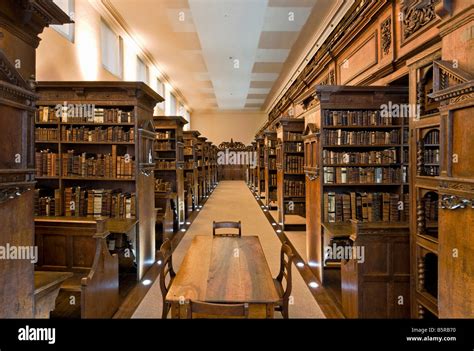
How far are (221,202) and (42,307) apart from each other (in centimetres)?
847

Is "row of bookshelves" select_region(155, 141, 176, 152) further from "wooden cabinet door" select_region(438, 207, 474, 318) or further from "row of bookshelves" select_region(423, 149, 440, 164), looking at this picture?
"wooden cabinet door" select_region(438, 207, 474, 318)

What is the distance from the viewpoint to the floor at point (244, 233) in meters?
3.09

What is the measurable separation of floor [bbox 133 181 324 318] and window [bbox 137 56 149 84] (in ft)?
14.3

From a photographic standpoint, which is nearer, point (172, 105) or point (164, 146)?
point (164, 146)

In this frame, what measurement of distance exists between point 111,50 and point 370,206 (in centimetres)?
627

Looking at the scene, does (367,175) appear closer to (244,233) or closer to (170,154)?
(244,233)

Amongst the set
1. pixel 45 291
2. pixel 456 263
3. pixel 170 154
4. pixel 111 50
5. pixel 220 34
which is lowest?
pixel 45 291

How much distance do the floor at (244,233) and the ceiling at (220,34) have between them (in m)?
4.57

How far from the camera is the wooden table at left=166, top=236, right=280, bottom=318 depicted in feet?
5.86

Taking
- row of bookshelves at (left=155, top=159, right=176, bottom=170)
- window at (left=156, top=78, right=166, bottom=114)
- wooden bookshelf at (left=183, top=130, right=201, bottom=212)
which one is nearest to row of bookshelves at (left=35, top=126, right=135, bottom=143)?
row of bookshelves at (left=155, top=159, right=176, bottom=170)

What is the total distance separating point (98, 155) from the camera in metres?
4.19

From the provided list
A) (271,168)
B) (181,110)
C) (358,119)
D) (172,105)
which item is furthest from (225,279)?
(181,110)

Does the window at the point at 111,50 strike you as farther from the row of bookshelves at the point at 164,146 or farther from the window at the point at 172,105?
the window at the point at 172,105
